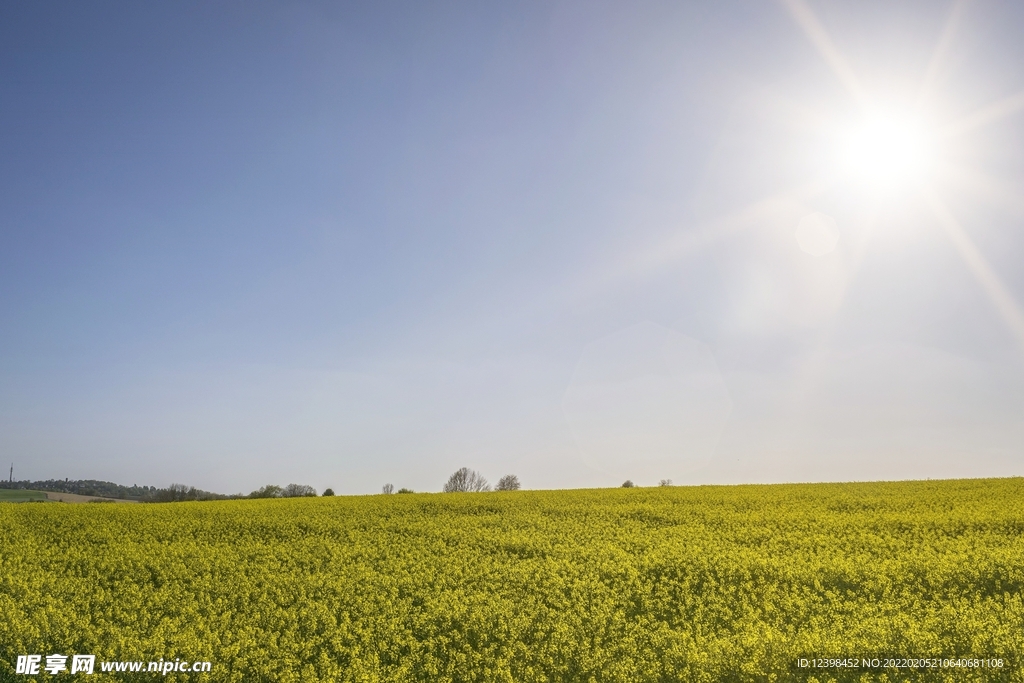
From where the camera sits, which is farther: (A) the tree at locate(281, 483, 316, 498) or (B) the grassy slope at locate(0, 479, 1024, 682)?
(A) the tree at locate(281, 483, 316, 498)

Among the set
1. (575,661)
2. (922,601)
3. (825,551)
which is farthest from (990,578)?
(575,661)

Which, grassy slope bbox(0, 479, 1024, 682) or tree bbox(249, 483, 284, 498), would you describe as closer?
grassy slope bbox(0, 479, 1024, 682)

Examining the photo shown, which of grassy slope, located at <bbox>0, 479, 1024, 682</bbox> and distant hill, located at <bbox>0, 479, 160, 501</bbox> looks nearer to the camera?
grassy slope, located at <bbox>0, 479, 1024, 682</bbox>

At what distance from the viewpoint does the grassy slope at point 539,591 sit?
1391cm

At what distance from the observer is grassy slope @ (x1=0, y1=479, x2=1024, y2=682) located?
45.6 ft

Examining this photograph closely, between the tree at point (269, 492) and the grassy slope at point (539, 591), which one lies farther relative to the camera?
the tree at point (269, 492)

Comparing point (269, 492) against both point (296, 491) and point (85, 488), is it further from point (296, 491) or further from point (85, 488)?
point (85, 488)

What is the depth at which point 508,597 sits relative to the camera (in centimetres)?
1792

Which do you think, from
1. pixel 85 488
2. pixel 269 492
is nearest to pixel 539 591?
pixel 269 492

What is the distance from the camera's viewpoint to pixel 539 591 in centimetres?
1830

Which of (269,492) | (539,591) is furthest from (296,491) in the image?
(539,591)

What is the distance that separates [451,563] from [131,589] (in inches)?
416

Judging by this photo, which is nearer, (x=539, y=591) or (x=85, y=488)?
(x=539, y=591)

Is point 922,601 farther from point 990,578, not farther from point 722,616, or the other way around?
point 722,616
